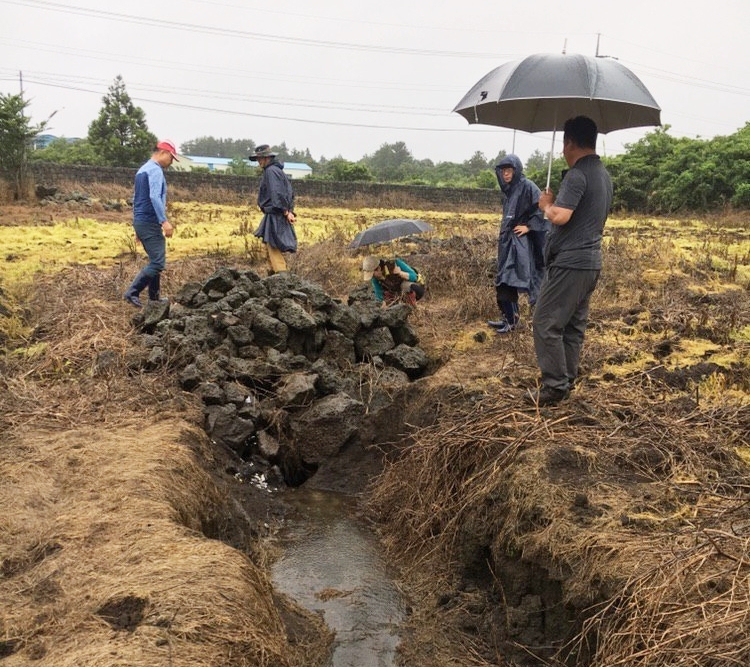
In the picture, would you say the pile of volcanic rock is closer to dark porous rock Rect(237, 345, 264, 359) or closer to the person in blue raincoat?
dark porous rock Rect(237, 345, 264, 359)

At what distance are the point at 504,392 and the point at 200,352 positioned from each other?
2.97 m

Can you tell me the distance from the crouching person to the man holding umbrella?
11.6 ft

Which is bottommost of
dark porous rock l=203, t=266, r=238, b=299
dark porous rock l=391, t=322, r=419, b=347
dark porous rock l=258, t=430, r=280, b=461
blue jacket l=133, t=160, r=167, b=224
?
dark porous rock l=258, t=430, r=280, b=461

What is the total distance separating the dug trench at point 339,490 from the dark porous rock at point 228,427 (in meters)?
0.02

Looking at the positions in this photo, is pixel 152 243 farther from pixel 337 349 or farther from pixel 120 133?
pixel 120 133

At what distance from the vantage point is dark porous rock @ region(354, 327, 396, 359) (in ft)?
23.3

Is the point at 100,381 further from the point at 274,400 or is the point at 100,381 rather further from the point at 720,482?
the point at 720,482

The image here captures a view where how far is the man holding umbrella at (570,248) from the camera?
425cm

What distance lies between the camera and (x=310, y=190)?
2959 cm

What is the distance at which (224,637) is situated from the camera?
9.69 feet

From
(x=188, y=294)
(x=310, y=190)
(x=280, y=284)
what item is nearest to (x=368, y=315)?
(x=280, y=284)

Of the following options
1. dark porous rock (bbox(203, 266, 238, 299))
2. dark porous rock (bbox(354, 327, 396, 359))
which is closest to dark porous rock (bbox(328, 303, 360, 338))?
dark porous rock (bbox(354, 327, 396, 359))

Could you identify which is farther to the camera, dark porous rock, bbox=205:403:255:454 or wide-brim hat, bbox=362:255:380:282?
wide-brim hat, bbox=362:255:380:282

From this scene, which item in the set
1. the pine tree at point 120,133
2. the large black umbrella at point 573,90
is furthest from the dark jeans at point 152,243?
the pine tree at point 120,133
